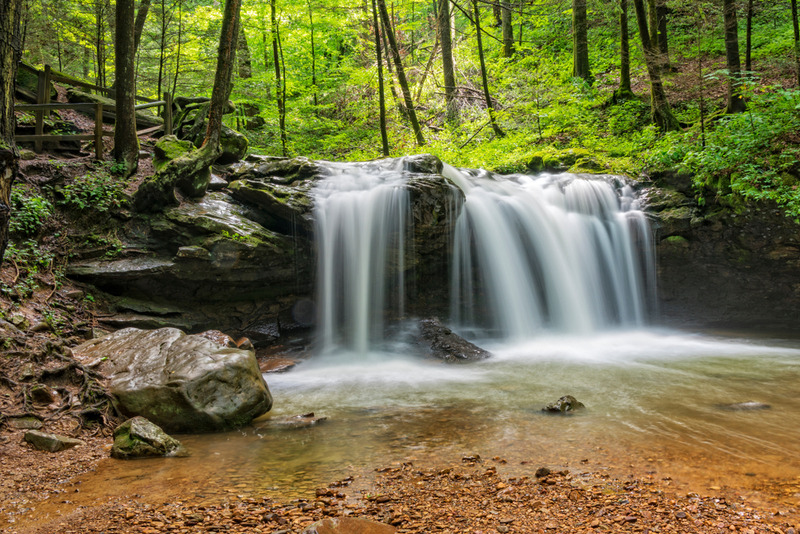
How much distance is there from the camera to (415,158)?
34.8 feet

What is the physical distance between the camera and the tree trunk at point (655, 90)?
12938 millimetres

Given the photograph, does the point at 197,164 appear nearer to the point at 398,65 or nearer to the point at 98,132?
the point at 98,132

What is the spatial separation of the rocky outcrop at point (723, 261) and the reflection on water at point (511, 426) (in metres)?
2.49

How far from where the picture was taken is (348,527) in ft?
8.80

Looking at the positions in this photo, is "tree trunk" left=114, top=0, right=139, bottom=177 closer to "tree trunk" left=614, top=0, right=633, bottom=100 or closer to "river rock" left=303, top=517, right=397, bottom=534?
"river rock" left=303, top=517, right=397, bottom=534

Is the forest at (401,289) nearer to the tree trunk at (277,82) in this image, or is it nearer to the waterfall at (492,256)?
the waterfall at (492,256)

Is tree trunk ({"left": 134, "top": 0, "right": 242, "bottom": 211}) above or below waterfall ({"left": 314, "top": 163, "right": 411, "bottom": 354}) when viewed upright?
above

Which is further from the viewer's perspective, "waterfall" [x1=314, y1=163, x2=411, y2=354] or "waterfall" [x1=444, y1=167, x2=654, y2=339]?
"waterfall" [x1=444, y1=167, x2=654, y2=339]

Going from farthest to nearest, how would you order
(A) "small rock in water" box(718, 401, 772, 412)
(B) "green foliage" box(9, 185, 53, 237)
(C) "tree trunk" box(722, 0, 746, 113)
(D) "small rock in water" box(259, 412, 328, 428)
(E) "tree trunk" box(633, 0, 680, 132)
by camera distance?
(E) "tree trunk" box(633, 0, 680, 132) → (C) "tree trunk" box(722, 0, 746, 113) → (B) "green foliage" box(9, 185, 53, 237) → (A) "small rock in water" box(718, 401, 772, 412) → (D) "small rock in water" box(259, 412, 328, 428)

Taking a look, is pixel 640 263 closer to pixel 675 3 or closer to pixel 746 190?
pixel 746 190

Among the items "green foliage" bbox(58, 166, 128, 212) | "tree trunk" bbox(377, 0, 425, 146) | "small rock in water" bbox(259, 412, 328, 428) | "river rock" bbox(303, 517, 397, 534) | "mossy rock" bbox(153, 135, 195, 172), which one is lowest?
"small rock in water" bbox(259, 412, 328, 428)

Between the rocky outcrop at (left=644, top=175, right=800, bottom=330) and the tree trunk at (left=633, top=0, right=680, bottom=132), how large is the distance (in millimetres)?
2802

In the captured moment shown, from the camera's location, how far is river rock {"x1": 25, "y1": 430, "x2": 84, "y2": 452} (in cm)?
411

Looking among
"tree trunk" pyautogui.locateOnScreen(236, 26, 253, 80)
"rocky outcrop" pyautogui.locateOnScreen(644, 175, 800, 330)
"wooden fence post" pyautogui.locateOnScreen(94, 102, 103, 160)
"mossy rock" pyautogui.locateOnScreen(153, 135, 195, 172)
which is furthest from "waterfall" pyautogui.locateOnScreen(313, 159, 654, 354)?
"tree trunk" pyautogui.locateOnScreen(236, 26, 253, 80)
